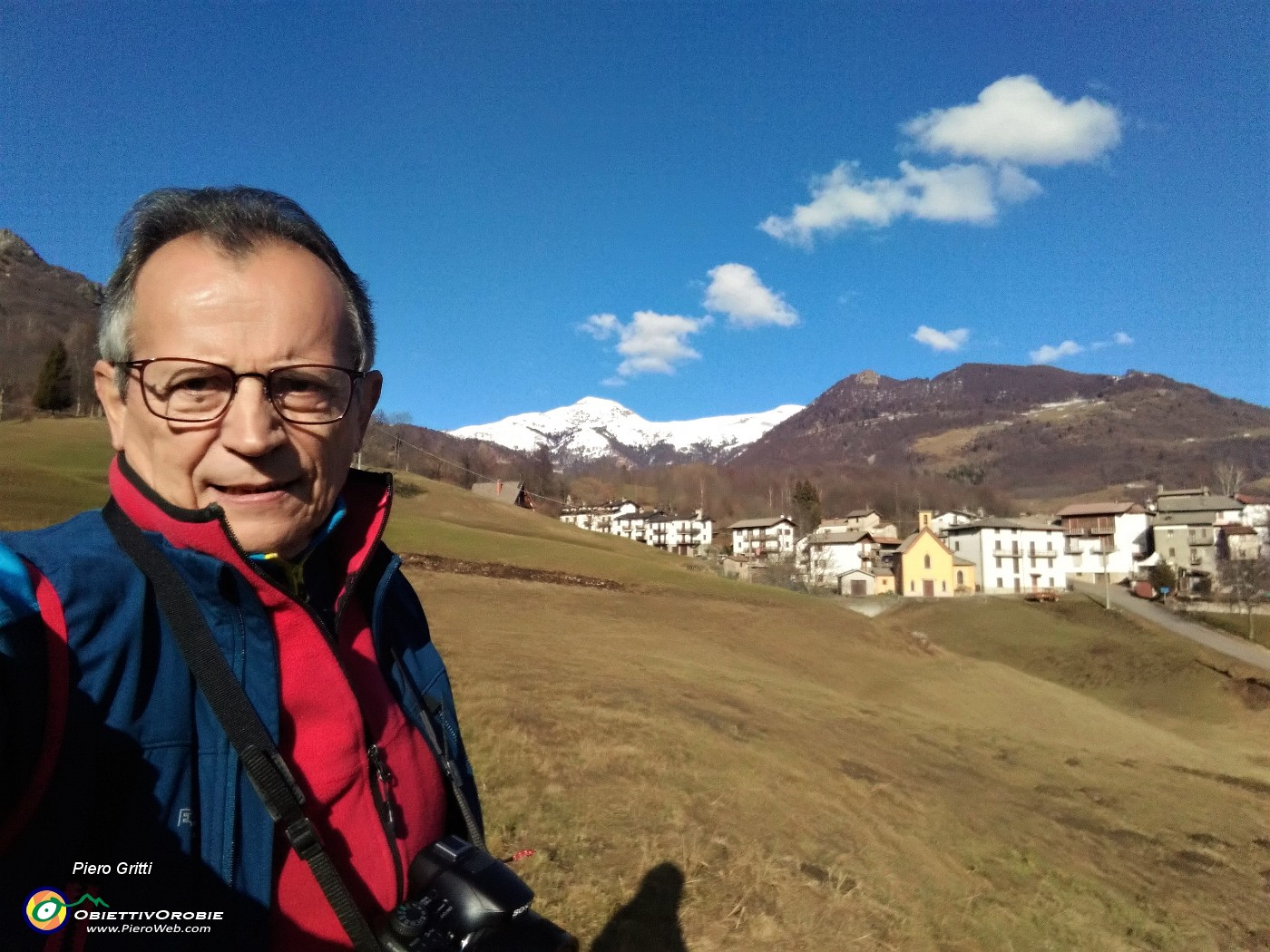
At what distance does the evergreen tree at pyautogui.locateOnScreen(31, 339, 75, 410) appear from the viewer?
2756 inches

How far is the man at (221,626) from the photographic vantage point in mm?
1164

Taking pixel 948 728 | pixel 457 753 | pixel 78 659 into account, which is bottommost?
pixel 948 728

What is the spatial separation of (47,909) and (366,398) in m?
1.28

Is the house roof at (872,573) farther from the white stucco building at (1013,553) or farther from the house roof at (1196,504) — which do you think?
the house roof at (1196,504)

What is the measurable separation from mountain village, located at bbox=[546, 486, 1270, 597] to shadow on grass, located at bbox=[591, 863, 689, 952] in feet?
178

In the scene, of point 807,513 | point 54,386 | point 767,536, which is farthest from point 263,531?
point 807,513

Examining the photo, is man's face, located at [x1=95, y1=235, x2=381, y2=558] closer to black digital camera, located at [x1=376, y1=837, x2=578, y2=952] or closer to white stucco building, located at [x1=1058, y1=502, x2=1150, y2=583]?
black digital camera, located at [x1=376, y1=837, x2=578, y2=952]

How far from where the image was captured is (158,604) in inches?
53.9

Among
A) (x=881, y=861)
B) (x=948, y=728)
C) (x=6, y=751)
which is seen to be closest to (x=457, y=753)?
(x=6, y=751)

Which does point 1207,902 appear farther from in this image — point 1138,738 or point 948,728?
point 1138,738

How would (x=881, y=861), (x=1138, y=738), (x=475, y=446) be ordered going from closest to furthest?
1. (x=881, y=861)
2. (x=1138, y=738)
3. (x=475, y=446)

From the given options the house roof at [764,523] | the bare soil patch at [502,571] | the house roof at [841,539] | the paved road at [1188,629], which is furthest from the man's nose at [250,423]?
the house roof at [764,523]

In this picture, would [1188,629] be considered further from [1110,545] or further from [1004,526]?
[1110,545]

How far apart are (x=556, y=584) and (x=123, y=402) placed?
95.0 feet
